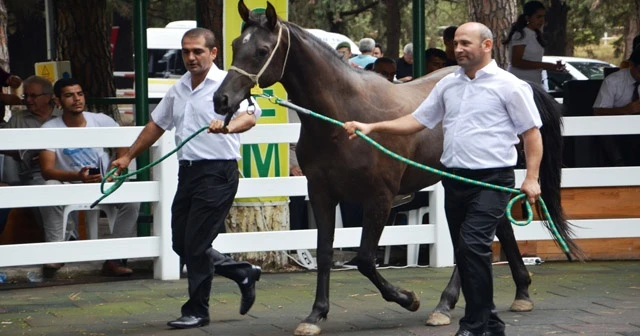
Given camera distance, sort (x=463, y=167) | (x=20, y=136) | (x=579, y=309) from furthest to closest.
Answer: (x=20, y=136), (x=579, y=309), (x=463, y=167)

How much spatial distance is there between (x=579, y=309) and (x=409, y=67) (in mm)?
9412

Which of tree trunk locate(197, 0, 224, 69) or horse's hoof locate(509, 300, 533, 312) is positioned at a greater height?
tree trunk locate(197, 0, 224, 69)

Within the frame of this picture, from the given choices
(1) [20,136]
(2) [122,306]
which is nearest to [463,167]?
(2) [122,306]

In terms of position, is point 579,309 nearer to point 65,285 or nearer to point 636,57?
point 65,285

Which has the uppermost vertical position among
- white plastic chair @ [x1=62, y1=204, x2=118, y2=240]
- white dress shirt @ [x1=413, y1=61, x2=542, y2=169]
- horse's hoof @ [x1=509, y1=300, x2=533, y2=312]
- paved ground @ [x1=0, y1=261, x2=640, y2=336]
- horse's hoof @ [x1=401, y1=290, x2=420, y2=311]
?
white dress shirt @ [x1=413, y1=61, x2=542, y2=169]

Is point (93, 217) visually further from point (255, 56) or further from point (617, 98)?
point (617, 98)

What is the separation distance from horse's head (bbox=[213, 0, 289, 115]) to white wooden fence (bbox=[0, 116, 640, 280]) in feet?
8.79

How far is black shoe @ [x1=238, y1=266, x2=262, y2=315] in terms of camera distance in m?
8.52

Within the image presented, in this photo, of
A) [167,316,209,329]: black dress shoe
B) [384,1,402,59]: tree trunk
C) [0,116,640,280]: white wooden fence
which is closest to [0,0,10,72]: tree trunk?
[384,1,402,59]: tree trunk

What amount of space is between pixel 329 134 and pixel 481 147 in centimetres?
146

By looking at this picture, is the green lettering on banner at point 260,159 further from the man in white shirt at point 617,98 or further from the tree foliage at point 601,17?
Result: the tree foliage at point 601,17

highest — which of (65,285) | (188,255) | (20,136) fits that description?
(20,136)

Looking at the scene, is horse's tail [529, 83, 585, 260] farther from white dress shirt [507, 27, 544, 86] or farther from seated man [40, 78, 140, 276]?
white dress shirt [507, 27, 544, 86]

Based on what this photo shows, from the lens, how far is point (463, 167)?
7082mm
